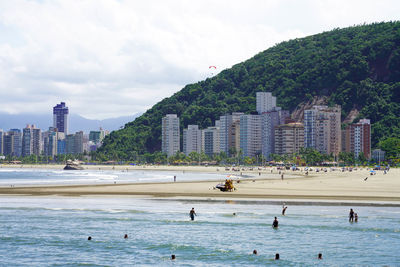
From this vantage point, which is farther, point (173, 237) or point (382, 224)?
point (382, 224)

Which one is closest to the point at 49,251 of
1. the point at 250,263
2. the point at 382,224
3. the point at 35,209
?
the point at 250,263

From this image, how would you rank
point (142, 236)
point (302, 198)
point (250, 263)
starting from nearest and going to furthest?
point (250, 263) → point (142, 236) → point (302, 198)

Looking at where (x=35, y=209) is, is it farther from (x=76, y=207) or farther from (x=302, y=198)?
(x=302, y=198)

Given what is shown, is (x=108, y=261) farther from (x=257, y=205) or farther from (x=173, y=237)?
(x=257, y=205)

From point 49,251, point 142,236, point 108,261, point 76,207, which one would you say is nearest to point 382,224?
point 142,236

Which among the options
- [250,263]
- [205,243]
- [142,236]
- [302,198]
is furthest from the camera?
[302,198]

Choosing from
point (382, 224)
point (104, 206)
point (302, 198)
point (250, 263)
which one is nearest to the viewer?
point (250, 263)
